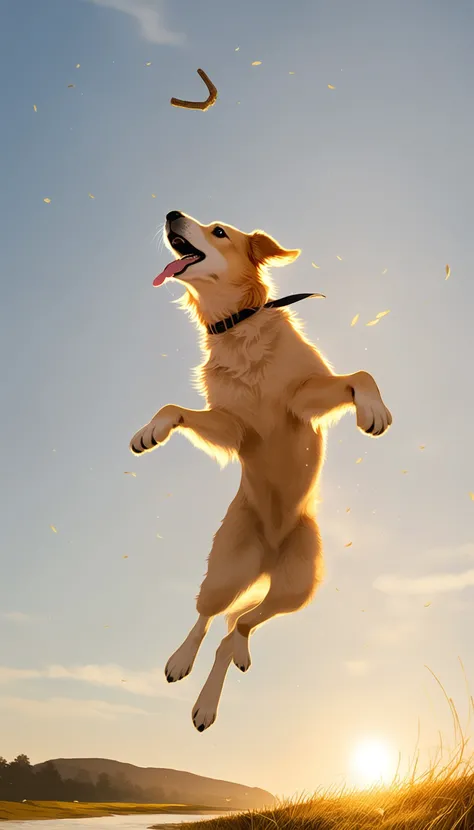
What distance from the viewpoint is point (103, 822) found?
7.25 m

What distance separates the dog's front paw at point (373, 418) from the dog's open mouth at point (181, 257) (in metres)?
Answer: 1.86

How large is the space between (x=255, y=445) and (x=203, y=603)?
1360 millimetres

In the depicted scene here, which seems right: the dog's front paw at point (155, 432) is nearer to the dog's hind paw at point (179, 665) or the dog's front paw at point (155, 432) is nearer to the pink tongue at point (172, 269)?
the pink tongue at point (172, 269)

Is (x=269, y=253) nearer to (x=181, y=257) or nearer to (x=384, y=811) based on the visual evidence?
(x=181, y=257)

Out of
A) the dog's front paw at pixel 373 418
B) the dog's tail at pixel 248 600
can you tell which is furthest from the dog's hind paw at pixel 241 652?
the dog's front paw at pixel 373 418

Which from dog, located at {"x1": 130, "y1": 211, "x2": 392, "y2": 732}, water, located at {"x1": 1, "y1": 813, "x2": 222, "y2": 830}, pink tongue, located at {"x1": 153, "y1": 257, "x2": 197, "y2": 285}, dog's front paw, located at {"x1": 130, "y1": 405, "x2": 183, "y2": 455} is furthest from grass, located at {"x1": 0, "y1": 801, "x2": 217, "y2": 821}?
pink tongue, located at {"x1": 153, "y1": 257, "x2": 197, "y2": 285}

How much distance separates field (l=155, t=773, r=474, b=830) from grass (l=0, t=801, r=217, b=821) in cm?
252

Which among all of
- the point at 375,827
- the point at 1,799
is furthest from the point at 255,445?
the point at 1,799

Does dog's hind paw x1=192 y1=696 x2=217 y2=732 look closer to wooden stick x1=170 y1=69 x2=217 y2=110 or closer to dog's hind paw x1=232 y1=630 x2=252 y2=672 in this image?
dog's hind paw x1=232 y1=630 x2=252 y2=672

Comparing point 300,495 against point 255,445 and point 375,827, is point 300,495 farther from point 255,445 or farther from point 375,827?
point 375,827

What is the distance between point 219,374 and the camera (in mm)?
5246

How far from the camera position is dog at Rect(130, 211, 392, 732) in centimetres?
501

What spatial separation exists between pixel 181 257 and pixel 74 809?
266 inches

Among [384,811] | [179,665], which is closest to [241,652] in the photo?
[179,665]
